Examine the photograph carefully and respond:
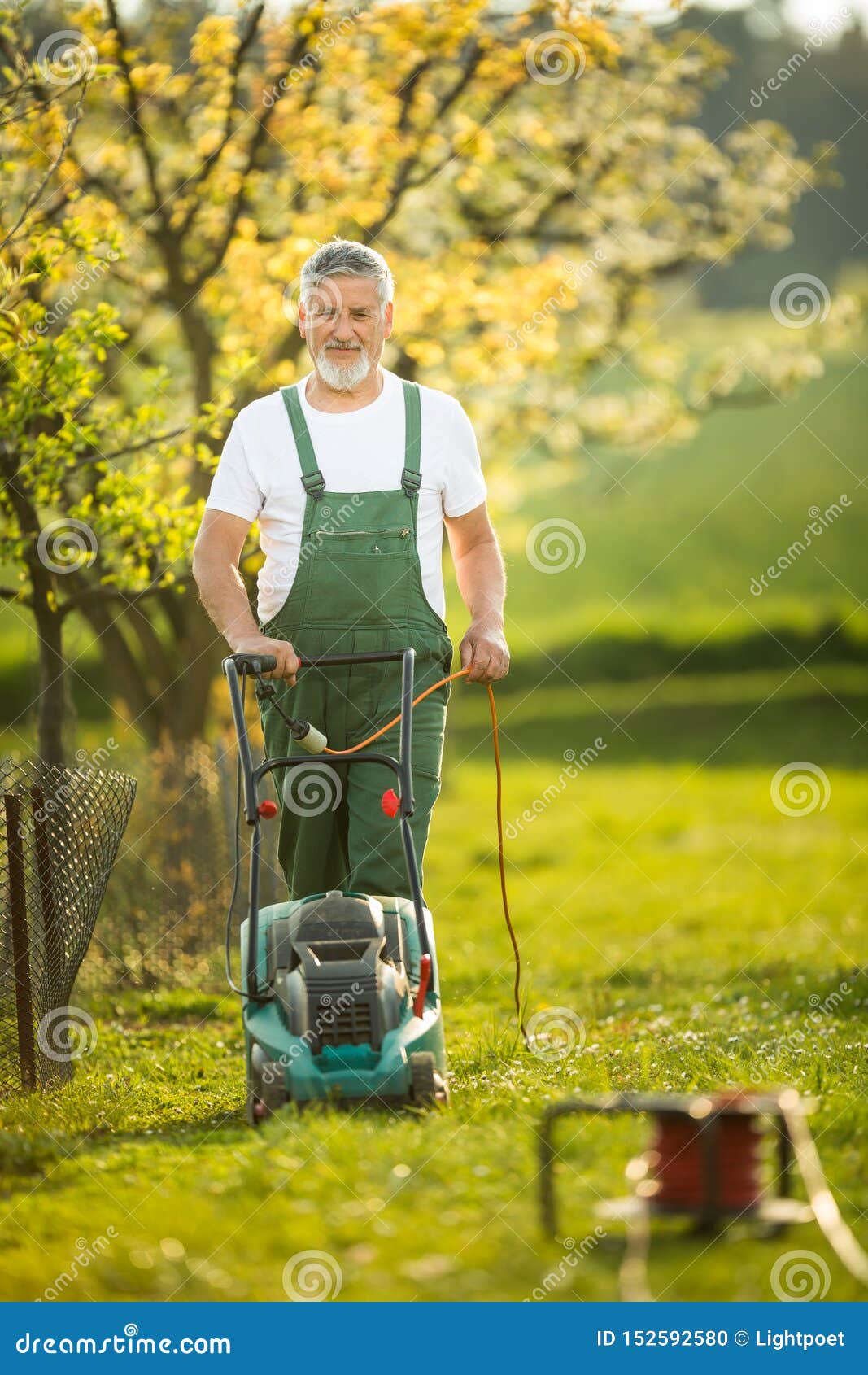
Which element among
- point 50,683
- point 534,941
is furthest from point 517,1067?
point 534,941

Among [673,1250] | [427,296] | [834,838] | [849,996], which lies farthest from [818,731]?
[673,1250]

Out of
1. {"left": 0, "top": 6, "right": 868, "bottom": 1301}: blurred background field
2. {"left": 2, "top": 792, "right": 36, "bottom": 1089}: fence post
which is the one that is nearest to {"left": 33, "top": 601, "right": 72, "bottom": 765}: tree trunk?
{"left": 0, "top": 6, "right": 868, "bottom": 1301}: blurred background field

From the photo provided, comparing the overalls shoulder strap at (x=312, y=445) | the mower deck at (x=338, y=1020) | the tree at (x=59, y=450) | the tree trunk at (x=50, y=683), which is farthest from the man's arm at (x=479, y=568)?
the tree trunk at (x=50, y=683)

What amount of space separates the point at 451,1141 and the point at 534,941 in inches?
281

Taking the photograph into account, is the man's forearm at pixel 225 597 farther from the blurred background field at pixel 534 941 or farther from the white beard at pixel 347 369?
the blurred background field at pixel 534 941

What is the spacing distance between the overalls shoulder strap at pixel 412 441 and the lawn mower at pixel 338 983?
59 centimetres

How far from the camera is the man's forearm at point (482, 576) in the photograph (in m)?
5.13

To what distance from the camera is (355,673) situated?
4941 mm

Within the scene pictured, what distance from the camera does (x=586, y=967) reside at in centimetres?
909

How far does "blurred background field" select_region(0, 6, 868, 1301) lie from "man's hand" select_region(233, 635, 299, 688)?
4.19 ft

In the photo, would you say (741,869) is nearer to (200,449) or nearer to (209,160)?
(209,160)

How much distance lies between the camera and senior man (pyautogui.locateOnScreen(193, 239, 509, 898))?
4863 millimetres

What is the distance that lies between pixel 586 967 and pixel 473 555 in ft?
14.6

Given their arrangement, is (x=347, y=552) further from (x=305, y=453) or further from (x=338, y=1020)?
(x=338, y=1020)
